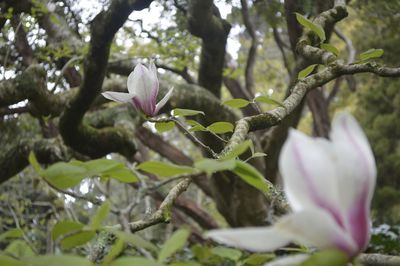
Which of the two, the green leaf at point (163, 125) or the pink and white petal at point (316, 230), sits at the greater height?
the green leaf at point (163, 125)

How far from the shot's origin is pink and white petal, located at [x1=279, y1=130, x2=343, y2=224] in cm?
35

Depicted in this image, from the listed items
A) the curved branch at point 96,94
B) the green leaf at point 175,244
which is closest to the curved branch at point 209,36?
the curved branch at point 96,94

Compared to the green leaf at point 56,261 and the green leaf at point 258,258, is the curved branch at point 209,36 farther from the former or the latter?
the green leaf at point 56,261

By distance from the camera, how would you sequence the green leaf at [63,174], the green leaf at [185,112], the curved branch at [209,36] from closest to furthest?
the green leaf at [63,174], the green leaf at [185,112], the curved branch at [209,36]

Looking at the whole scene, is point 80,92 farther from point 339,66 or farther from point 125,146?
point 339,66

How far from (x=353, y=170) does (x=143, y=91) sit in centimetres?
59

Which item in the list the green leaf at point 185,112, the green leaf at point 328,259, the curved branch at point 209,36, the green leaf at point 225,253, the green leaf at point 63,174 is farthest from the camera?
the curved branch at point 209,36

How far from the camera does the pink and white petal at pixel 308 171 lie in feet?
1.15

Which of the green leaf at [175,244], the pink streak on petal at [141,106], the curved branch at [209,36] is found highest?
the curved branch at [209,36]

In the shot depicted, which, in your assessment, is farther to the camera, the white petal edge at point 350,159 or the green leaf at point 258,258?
the green leaf at point 258,258

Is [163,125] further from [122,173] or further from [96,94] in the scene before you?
[96,94]

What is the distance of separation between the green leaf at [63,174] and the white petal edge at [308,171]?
0.60ft

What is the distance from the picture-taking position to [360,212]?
1.23 ft

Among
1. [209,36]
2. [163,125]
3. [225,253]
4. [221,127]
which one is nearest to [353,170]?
[225,253]
